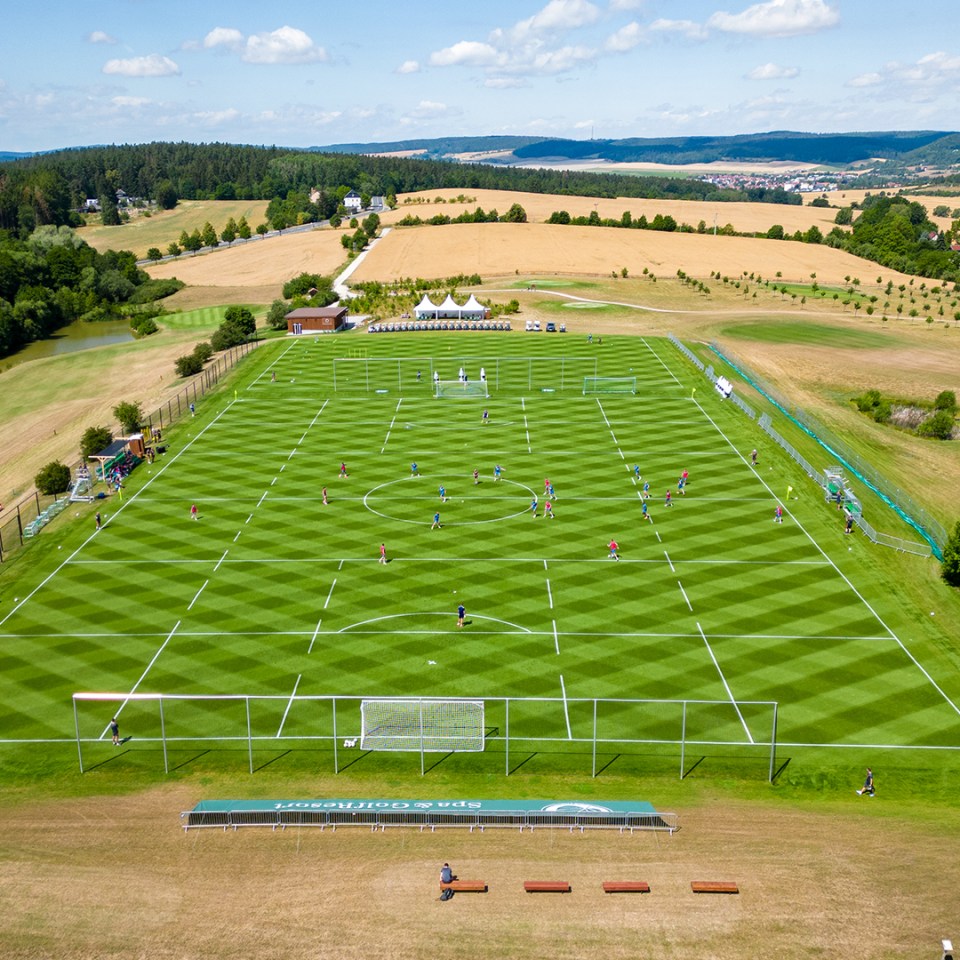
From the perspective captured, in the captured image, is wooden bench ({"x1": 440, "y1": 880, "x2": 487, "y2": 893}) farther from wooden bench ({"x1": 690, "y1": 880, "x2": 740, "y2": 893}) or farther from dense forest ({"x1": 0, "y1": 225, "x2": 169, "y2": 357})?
dense forest ({"x1": 0, "y1": 225, "x2": 169, "y2": 357})

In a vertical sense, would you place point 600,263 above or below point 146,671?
above

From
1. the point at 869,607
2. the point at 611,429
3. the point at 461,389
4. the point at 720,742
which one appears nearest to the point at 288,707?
the point at 720,742

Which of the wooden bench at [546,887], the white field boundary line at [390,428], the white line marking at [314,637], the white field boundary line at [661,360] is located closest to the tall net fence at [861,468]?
the white field boundary line at [661,360]

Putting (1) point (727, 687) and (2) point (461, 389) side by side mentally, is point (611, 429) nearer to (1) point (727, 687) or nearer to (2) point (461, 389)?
(2) point (461, 389)

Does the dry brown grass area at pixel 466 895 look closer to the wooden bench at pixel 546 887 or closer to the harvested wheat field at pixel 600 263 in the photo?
the wooden bench at pixel 546 887

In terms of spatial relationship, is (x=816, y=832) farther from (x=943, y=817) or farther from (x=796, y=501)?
(x=796, y=501)

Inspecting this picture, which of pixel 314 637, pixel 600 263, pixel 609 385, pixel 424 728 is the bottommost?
pixel 424 728

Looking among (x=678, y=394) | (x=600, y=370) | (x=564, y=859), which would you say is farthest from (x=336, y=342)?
(x=564, y=859)
